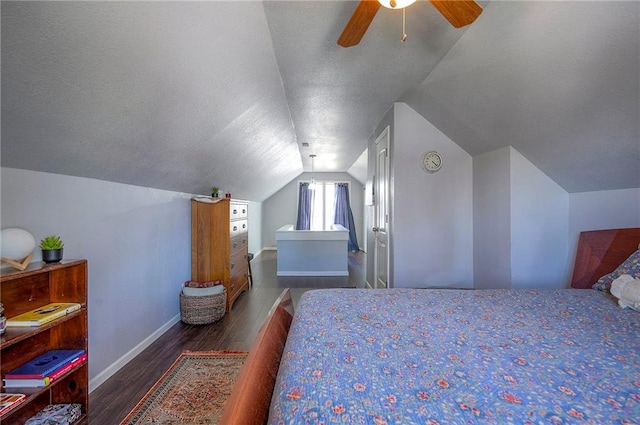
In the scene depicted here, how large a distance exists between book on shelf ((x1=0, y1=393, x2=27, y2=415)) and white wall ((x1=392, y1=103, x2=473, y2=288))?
8.93 ft

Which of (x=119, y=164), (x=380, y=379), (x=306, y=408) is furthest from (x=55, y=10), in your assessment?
(x=380, y=379)

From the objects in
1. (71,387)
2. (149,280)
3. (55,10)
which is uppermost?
(55,10)

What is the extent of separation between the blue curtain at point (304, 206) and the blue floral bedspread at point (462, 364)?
21.9 feet

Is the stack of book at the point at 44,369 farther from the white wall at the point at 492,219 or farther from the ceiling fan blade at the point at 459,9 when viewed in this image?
the white wall at the point at 492,219

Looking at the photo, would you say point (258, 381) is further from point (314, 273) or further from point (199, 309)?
point (314, 273)

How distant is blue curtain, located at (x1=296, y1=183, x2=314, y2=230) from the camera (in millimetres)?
8172

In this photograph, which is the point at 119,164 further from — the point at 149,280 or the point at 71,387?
the point at 71,387

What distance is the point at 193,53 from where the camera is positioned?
158 centimetres

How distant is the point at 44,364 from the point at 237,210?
2626mm

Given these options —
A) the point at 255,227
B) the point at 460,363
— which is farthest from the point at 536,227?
the point at 255,227

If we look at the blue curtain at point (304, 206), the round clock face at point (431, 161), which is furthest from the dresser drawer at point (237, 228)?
the blue curtain at point (304, 206)

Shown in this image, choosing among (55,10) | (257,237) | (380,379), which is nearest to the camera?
(380,379)

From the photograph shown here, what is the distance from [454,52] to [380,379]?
221 centimetres

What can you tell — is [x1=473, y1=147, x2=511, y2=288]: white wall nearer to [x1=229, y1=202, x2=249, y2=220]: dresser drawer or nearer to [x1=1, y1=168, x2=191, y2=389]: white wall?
[x1=229, y1=202, x2=249, y2=220]: dresser drawer
